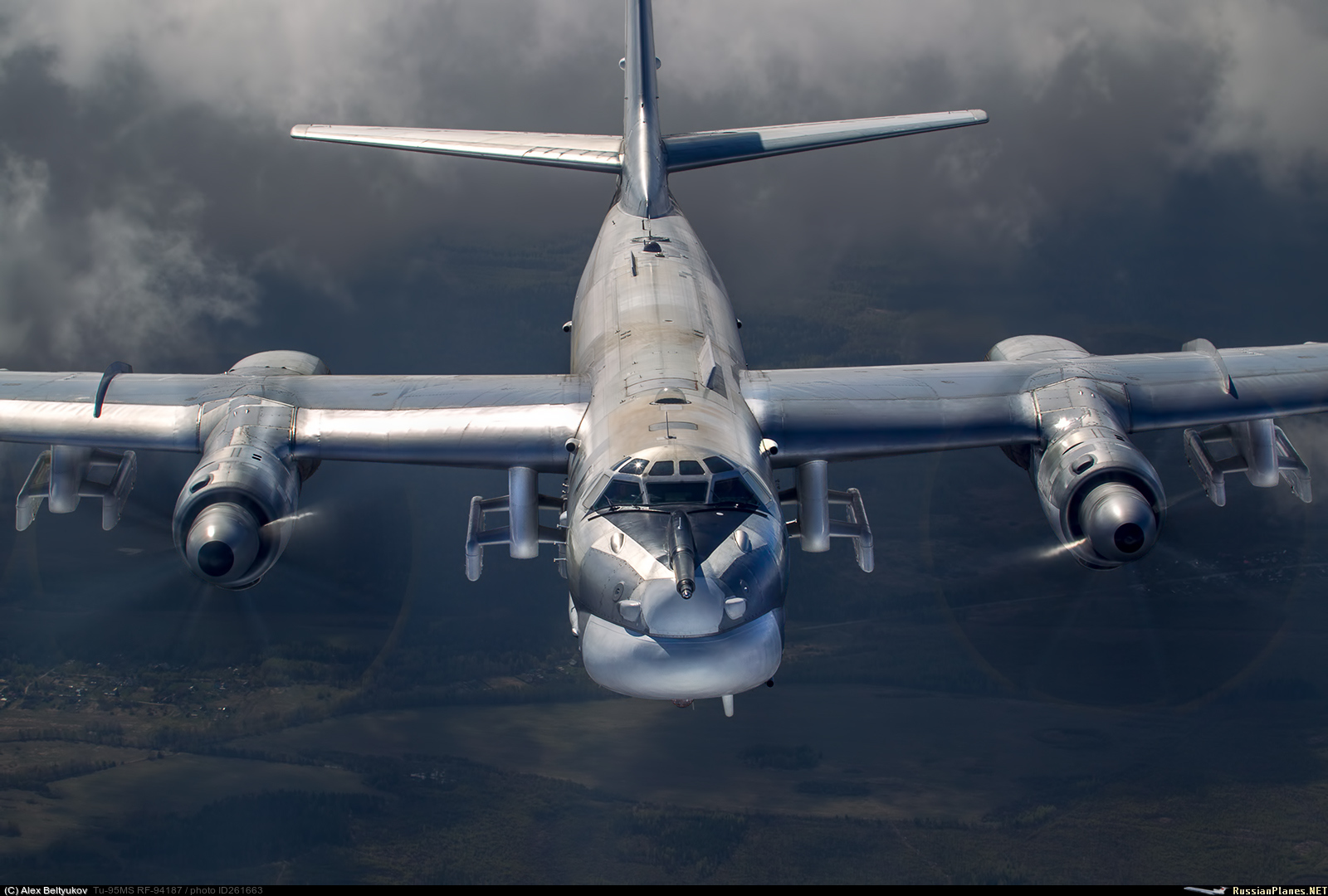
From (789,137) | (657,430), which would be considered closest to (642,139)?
(789,137)

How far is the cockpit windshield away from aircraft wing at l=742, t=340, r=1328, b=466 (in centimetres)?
522

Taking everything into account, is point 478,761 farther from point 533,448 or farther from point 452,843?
point 533,448

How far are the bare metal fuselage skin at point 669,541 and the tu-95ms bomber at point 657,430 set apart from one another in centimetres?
8

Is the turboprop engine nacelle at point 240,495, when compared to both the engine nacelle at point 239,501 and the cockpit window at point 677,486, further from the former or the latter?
the cockpit window at point 677,486

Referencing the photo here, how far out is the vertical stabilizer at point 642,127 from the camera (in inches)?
1335

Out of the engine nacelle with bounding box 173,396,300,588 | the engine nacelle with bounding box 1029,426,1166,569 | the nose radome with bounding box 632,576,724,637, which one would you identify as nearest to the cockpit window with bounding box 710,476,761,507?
the nose radome with bounding box 632,576,724,637

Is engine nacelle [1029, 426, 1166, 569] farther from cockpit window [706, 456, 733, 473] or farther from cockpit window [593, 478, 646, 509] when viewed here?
cockpit window [593, 478, 646, 509]

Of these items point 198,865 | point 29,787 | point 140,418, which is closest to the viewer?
point 140,418

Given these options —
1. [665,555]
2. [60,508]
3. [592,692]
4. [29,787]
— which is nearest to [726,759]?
[592,692]

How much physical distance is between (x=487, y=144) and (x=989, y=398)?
641 inches

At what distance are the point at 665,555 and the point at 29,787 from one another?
46.7 meters

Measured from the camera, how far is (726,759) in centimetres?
5625

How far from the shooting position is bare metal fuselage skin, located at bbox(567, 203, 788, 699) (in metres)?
18.1

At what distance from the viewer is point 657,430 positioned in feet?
69.4
